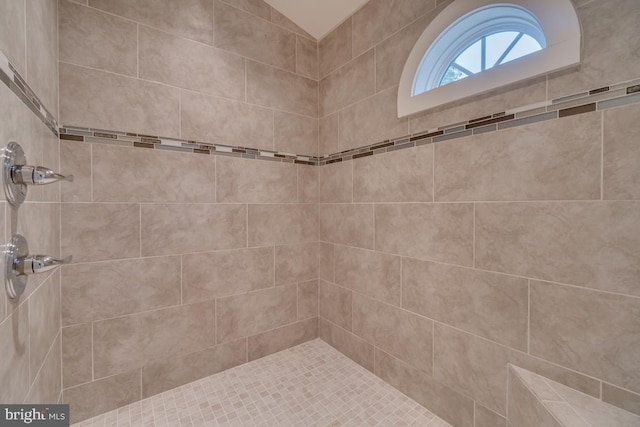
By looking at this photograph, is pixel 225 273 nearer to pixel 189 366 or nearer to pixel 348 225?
pixel 189 366

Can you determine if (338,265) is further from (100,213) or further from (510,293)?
(100,213)

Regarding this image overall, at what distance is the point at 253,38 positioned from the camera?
1896mm

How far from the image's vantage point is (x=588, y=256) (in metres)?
0.93

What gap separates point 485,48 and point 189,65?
5.52 ft

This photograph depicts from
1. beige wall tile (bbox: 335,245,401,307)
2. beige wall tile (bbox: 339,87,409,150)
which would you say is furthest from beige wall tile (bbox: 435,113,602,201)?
beige wall tile (bbox: 335,245,401,307)

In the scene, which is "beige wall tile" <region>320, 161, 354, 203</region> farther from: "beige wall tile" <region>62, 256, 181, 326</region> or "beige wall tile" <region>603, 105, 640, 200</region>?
"beige wall tile" <region>603, 105, 640, 200</region>

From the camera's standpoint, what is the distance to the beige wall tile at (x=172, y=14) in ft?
4.72

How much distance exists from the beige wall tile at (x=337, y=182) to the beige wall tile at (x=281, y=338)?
1.03m

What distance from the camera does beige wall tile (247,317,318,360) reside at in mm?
1909

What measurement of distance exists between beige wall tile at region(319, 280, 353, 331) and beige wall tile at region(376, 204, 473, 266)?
52cm

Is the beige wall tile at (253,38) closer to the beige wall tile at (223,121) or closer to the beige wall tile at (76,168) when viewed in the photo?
the beige wall tile at (223,121)

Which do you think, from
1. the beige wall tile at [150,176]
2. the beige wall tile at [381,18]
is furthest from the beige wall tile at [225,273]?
the beige wall tile at [381,18]

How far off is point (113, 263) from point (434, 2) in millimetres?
2225

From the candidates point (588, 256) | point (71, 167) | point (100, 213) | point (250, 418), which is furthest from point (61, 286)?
point (588, 256)
